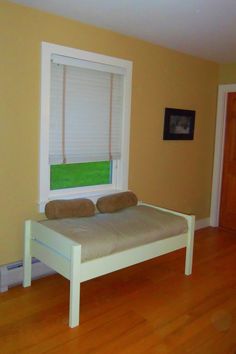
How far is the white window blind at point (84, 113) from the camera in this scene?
3.17m

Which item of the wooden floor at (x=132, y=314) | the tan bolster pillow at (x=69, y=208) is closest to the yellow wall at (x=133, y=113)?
the tan bolster pillow at (x=69, y=208)

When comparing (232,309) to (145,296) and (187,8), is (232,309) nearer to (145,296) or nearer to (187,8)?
(145,296)

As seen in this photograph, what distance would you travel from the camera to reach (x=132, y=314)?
2660mm

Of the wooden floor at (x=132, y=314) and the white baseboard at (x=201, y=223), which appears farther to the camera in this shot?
the white baseboard at (x=201, y=223)

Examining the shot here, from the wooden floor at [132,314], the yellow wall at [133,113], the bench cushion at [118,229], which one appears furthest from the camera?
the yellow wall at [133,113]

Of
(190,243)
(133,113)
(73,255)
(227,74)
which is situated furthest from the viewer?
(227,74)

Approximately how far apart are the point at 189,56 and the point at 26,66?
87.8 inches

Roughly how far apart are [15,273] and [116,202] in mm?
1136

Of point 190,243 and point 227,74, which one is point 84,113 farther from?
point 227,74

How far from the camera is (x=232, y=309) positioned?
278 centimetres

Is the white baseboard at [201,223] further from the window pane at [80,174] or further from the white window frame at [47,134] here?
the window pane at [80,174]

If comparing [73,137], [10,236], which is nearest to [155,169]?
[73,137]

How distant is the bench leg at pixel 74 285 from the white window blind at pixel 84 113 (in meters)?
1.06

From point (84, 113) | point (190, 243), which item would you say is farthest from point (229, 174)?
point (84, 113)
